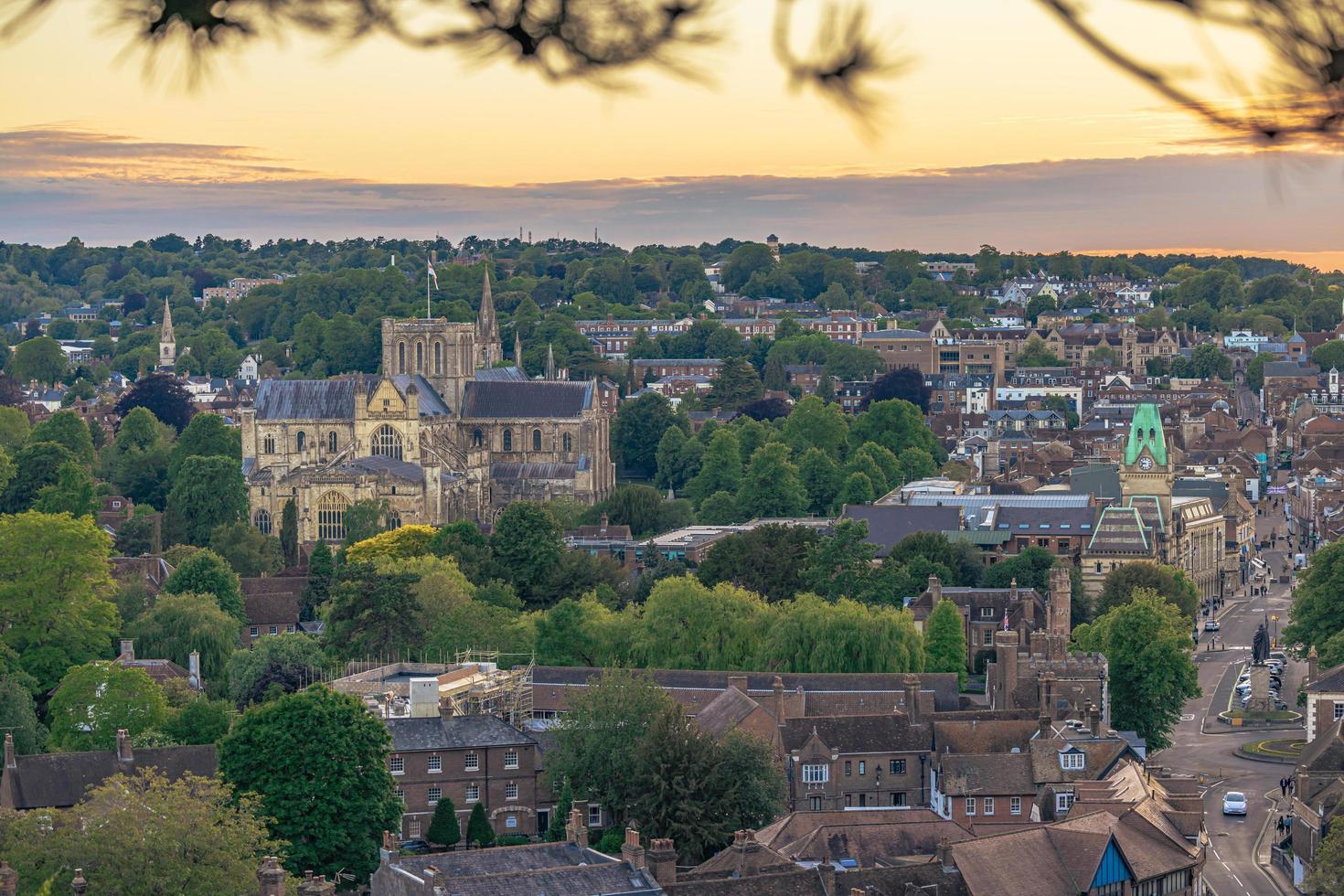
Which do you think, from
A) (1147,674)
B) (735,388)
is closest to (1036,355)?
(735,388)

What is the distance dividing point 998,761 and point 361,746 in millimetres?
11962

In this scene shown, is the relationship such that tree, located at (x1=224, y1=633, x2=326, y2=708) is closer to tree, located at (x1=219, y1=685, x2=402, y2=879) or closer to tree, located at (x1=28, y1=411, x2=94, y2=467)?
tree, located at (x1=219, y1=685, x2=402, y2=879)

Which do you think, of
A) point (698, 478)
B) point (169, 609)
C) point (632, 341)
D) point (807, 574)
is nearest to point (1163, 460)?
point (698, 478)

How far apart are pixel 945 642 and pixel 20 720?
76.3ft

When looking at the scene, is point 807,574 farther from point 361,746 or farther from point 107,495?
point 107,495

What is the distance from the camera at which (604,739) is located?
144 ft

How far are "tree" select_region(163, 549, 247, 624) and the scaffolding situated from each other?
46.7ft

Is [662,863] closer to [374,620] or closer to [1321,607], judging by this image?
[374,620]

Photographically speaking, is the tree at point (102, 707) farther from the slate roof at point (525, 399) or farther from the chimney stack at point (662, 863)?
the slate roof at point (525, 399)

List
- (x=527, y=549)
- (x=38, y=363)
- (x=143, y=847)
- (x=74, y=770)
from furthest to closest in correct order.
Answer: (x=38, y=363)
(x=527, y=549)
(x=74, y=770)
(x=143, y=847)

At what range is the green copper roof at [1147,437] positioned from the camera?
9406 centimetres

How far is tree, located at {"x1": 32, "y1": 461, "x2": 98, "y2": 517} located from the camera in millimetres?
81375

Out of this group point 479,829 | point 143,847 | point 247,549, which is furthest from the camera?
point 247,549

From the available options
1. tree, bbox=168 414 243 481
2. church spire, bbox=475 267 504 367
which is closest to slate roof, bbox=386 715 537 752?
tree, bbox=168 414 243 481
